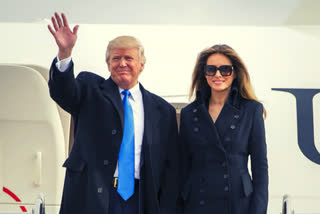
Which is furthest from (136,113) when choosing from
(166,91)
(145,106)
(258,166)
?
(166,91)

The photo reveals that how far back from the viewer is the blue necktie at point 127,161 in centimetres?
213

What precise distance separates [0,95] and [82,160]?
1470mm

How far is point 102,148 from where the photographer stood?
7.13 feet

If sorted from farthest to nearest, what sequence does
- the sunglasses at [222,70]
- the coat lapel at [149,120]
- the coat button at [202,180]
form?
1. the sunglasses at [222,70]
2. the coat button at [202,180]
3. the coat lapel at [149,120]

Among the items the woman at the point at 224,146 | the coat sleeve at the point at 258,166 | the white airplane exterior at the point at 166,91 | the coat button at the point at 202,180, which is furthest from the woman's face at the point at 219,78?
the white airplane exterior at the point at 166,91

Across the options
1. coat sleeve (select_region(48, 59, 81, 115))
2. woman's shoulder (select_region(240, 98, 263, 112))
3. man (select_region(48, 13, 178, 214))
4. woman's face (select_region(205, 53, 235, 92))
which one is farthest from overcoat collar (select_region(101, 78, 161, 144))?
woman's shoulder (select_region(240, 98, 263, 112))

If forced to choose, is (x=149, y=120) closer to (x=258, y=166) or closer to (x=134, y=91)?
(x=134, y=91)

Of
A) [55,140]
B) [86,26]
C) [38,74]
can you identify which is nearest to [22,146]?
[55,140]

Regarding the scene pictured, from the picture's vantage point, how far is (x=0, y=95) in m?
3.34

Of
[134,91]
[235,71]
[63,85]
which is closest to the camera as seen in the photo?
[63,85]

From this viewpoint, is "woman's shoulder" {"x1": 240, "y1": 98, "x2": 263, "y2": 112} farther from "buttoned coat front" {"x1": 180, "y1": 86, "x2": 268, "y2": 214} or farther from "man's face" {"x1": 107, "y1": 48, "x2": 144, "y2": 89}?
"man's face" {"x1": 107, "y1": 48, "x2": 144, "y2": 89}

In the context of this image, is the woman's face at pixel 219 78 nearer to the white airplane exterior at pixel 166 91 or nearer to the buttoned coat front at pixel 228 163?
the buttoned coat front at pixel 228 163

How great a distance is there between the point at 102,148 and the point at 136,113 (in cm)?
25

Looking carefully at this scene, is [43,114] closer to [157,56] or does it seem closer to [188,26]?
[157,56]
